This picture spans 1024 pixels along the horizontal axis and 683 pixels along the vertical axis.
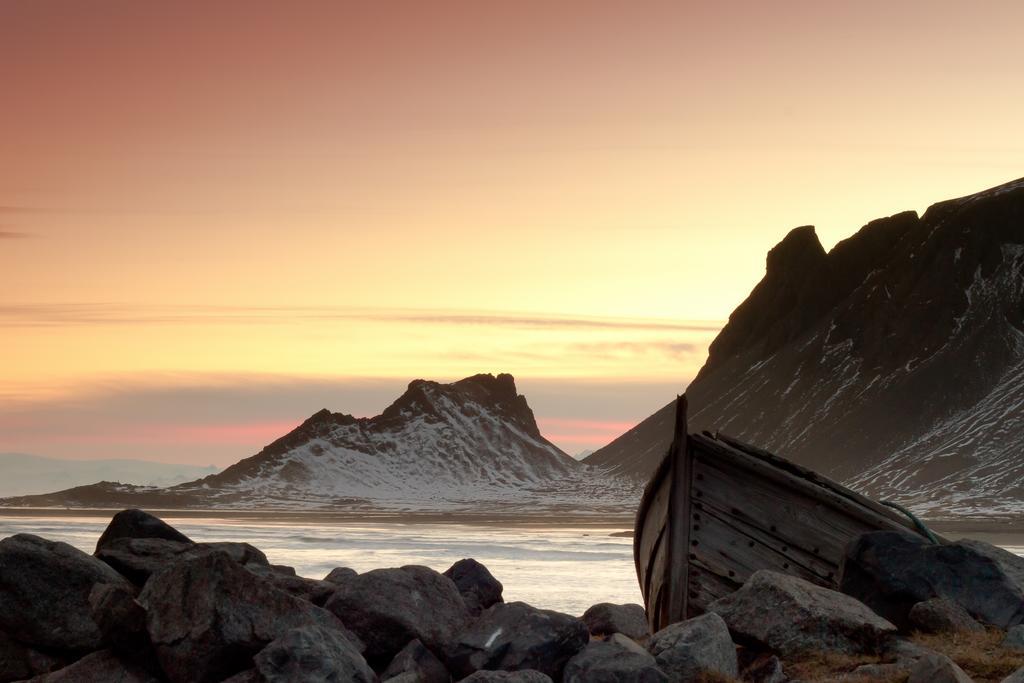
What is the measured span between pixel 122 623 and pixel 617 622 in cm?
754

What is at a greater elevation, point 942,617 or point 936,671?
point 942,617

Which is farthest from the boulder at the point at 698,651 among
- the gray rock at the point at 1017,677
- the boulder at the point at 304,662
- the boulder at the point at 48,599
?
the boulder at the point at 48,599

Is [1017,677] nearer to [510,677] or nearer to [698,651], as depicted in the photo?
[698,651]

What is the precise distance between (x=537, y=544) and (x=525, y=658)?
6763 cm

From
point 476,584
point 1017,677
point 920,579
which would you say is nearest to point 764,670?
point 1017,677

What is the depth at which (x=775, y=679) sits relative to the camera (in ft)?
44.8

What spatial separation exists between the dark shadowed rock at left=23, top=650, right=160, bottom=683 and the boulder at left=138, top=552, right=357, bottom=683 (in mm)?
469

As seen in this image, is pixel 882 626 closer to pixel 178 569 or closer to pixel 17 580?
pixel 178 569

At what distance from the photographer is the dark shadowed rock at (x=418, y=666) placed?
15094mm

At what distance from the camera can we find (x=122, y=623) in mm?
14992

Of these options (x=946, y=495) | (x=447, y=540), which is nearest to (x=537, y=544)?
(x=447, y=540)

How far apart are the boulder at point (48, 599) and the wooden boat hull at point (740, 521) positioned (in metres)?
7.28

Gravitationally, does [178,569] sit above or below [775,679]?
above

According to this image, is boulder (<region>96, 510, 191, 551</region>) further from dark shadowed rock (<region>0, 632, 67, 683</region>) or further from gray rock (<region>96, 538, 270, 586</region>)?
dark shadowed rock (<region>0, 632, 67, 683</region>)
